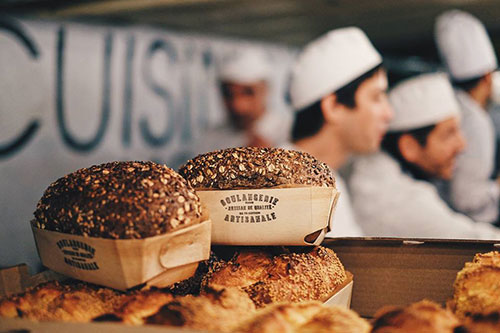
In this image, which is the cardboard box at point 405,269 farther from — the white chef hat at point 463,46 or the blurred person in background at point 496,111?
the blurred person in background at point 496,111

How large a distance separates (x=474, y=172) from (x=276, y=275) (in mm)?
3119

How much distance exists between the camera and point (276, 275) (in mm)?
1212

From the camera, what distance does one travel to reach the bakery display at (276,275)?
118 cm

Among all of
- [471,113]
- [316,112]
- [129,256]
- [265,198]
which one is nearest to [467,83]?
[471,113]

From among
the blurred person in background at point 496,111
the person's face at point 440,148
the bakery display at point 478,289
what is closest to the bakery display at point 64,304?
the bakery display at point 478,289

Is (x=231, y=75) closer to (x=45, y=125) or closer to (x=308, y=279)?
(x=45, y=125)

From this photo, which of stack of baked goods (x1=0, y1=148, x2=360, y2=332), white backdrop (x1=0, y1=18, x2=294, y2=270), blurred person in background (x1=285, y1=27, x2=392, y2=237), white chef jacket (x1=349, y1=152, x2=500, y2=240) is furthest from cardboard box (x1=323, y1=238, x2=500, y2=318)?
white backdrop (x1=0, y1=18, x2=294, y2=270)

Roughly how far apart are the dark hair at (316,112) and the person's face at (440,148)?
3.04 feet

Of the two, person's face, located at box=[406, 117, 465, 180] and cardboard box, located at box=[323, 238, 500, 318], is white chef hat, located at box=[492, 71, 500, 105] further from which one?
cardboard box, located at box=[323, 238, 500, 318]

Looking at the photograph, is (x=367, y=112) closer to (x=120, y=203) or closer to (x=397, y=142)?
(x=397, y=142)

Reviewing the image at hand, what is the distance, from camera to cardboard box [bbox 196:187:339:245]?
1182 millimetres

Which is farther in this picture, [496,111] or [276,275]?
[496,111]

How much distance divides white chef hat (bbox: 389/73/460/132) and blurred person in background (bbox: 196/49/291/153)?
4.80 feet

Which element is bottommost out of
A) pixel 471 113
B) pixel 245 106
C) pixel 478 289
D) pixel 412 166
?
pixel 412 166
